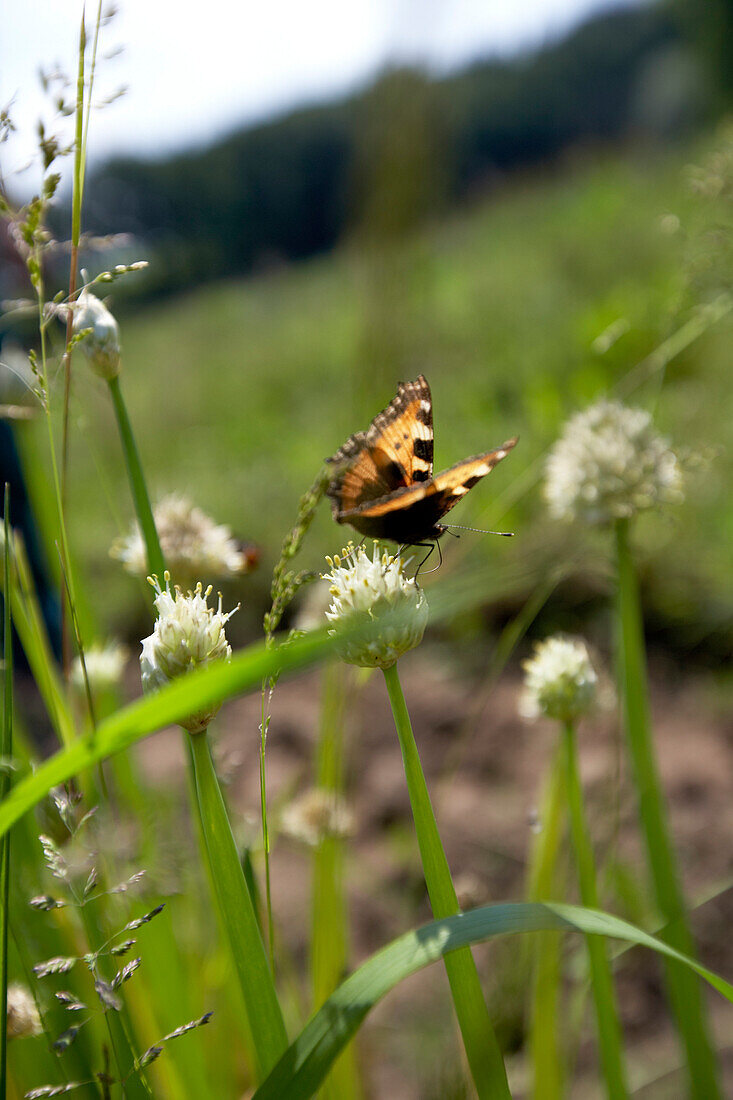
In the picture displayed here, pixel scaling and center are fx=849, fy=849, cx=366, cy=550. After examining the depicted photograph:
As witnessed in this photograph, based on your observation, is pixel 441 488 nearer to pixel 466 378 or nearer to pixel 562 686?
pixel 562 686

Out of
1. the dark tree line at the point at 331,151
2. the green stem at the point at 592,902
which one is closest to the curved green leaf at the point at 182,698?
the green stem at the point at 592,902

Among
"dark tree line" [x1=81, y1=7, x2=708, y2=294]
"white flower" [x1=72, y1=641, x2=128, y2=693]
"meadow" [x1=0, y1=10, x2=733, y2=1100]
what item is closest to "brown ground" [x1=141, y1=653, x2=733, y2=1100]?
"meadow" [x1=0, y1=10, x2=733, y2=1100]

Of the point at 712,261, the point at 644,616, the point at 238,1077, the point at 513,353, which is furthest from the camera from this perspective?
the point at 513,353

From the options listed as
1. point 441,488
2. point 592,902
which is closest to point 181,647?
point 441,488

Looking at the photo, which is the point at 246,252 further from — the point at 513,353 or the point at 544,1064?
the point at 544,1064

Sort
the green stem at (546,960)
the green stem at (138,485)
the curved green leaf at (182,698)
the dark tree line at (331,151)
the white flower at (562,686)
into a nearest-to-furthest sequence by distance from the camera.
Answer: the curved green leaf at (182,698) < the green stem at (138,485) < the white flower at (562,686) < the green stem at (546,960) < the dark tree line at (331,151)

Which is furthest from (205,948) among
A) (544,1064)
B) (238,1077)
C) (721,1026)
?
(721,1026)

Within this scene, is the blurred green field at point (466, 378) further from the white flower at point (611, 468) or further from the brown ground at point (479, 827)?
the brown ground at point (479, 827)

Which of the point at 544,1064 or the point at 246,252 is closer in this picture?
the point at 544,1064
